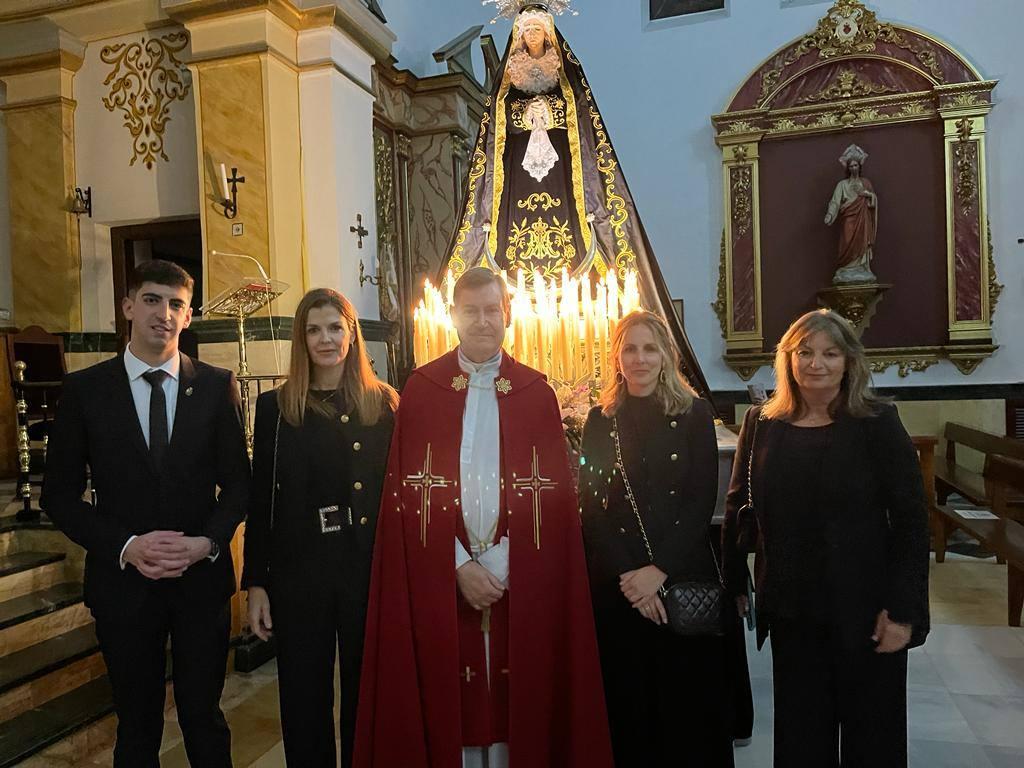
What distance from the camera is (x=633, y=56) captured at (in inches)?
364

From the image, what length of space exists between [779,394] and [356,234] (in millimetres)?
5103

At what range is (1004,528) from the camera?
4.60m

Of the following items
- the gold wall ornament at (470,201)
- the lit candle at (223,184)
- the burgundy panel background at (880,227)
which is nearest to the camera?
the gold wall ornament at (470,201)

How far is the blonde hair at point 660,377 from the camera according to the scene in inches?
84.4

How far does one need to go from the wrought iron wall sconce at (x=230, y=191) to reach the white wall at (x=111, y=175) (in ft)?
2.30

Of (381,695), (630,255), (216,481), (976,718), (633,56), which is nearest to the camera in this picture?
(381,695)

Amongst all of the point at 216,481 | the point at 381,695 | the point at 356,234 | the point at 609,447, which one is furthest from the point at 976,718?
the point at 356,234

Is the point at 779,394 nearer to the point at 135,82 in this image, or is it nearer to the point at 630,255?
the point at 630,255

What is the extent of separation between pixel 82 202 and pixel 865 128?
8.60m

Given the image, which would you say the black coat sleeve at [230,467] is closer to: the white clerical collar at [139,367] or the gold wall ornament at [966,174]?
the white clerical collar at [139,367]

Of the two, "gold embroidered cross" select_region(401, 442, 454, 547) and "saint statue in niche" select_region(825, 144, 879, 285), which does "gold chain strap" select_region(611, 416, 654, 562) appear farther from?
"saint statue in niche" select_region(825, 144, 879, 285)

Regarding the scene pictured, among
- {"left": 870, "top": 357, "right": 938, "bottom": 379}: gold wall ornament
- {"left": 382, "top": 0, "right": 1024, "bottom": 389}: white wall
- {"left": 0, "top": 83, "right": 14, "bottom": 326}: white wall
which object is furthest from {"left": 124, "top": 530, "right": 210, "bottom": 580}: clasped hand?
{"left": 870, "top": 357, "right": 938, "bottom": 379}: gold wall ornament

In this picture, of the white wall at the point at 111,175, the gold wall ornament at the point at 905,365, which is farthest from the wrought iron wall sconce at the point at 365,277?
the gold wall ornament at the point at 905,365

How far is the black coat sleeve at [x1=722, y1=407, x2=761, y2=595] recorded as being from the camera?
2186 millimetres
